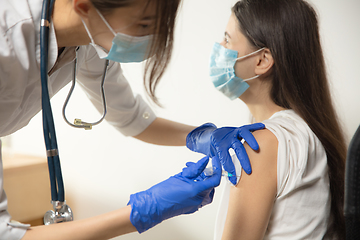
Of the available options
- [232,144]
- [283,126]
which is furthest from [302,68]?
[232,144]

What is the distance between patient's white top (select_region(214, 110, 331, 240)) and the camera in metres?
0.93

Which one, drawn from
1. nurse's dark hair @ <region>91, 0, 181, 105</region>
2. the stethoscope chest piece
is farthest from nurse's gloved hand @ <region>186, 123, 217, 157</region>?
the stethoscope chest piece

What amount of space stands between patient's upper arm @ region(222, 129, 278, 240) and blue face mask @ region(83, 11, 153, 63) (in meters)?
0.47

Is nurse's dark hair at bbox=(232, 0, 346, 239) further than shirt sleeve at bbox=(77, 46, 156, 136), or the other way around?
shirt sleeve at bbox=(77, 46, 156, 136)

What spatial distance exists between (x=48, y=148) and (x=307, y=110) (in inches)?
34.0

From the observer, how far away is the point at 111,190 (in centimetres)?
215

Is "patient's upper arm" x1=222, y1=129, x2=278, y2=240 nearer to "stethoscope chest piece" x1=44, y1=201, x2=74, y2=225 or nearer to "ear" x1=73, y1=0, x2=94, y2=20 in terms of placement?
"stethoscope chest piece" x1=44, y1=201, x2=74, y2=225

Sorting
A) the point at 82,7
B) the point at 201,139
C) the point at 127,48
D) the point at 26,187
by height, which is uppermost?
the point at 82,7

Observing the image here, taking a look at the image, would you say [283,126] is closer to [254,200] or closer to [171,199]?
[254,200]

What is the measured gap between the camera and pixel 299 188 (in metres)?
0.95

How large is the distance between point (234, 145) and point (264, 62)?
0.40m

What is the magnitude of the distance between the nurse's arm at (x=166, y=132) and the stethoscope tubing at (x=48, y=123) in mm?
628

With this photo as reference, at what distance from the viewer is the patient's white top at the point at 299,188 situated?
3.06 feet

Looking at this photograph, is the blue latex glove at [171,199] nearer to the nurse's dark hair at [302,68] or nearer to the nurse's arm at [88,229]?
the nurse's arm at [88,229]
